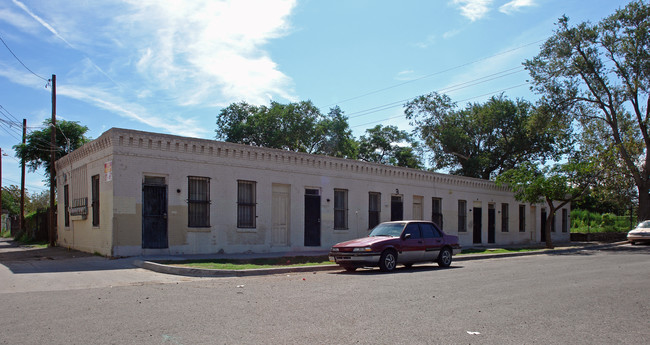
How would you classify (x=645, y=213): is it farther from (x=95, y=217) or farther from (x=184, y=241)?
(x=95, y=217)

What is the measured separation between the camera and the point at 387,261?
1454 cm

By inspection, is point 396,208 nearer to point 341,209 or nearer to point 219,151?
point 341,209

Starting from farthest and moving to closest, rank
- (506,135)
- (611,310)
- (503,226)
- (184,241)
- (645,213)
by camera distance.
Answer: (506,135)
(645,213)
(503,226)
(184,241)
(611,310)

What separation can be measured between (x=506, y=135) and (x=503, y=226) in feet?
46.6

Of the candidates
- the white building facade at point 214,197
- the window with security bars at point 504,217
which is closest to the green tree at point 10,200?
the white building facade at point 214,197

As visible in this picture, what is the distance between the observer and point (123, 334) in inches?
245

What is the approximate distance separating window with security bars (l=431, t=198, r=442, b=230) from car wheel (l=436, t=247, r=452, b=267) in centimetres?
1351

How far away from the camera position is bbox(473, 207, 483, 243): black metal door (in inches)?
1296

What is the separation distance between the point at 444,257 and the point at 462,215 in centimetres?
1673

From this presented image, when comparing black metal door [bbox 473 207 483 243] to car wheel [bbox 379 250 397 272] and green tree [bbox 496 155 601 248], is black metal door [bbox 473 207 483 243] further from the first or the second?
→ car wheel [bbox 379 250 397 272]

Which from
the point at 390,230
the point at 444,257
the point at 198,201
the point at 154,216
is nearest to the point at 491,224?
the point at 444,257

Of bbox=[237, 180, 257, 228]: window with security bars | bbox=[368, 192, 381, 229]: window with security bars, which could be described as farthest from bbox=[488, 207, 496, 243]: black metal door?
bbox=[237, 180, 257, 228]: window with security bars

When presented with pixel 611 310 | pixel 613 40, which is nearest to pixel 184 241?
pixel 611 310

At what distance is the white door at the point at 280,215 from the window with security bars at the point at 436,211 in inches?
436
